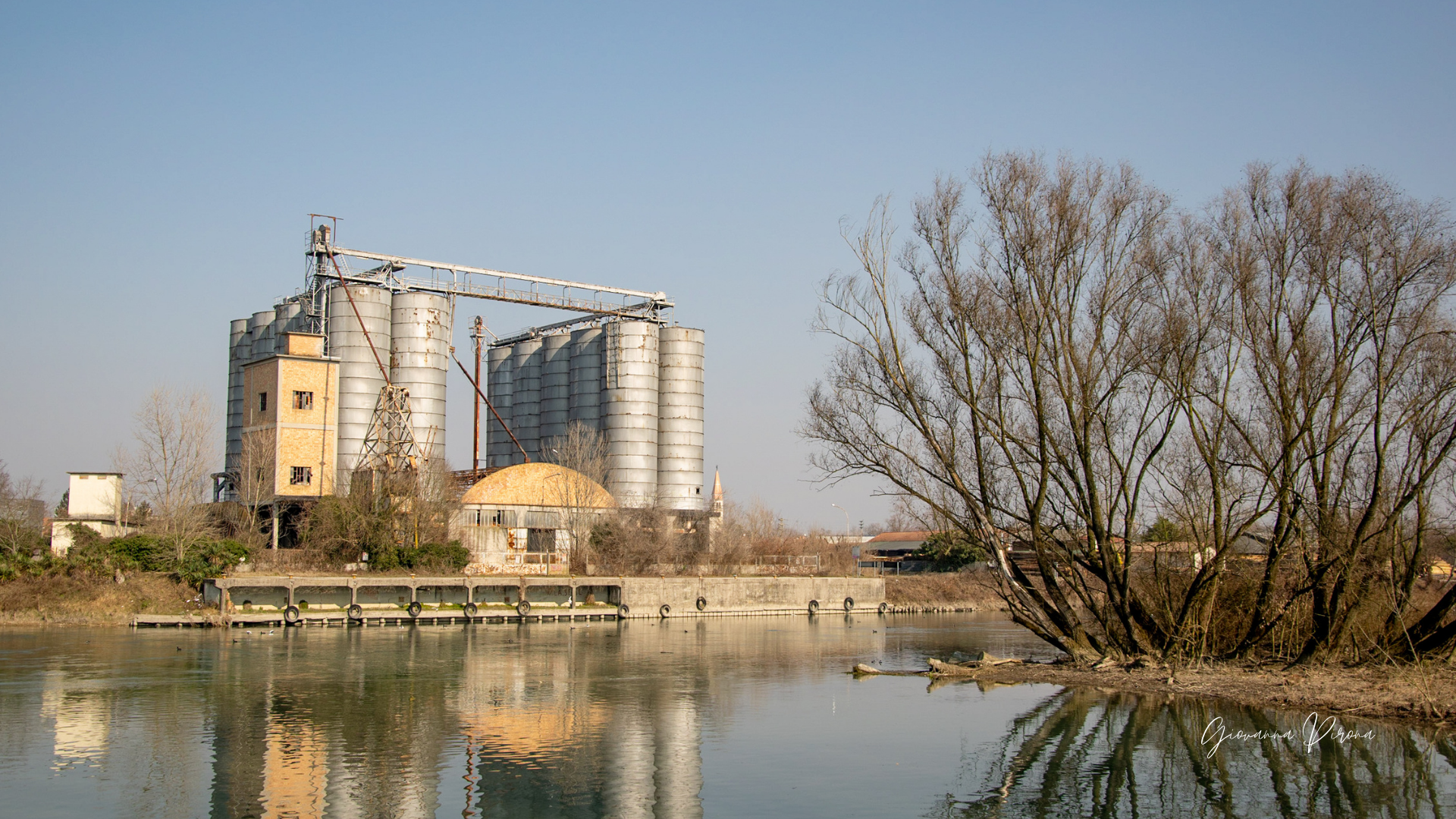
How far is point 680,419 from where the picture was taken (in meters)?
83.2

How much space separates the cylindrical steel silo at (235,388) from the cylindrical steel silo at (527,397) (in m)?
21.4

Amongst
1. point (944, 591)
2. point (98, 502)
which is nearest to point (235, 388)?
point (98, 502)

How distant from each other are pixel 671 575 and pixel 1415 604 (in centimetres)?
4366

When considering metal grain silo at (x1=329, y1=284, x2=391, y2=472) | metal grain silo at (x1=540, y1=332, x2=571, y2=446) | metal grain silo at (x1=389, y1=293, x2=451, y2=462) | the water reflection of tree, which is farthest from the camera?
metal grain silo at (x1=540, y1=332, x2=571, y2=446)

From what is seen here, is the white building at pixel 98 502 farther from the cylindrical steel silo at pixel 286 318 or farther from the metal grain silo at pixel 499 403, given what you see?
the metal grain silo at pixel 499 403

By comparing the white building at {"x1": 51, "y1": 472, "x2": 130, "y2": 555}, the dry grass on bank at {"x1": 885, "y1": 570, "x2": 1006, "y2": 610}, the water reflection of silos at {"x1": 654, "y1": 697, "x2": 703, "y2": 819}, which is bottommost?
the dry grass on bank at {"x1": 885, "y1": 570, "x2": 1006, "y2": 610}

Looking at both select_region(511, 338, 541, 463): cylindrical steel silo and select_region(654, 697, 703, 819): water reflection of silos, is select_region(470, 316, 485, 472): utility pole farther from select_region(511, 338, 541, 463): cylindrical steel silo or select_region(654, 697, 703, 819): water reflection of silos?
select_region(654, 697, 703, 819): water reflection of silos

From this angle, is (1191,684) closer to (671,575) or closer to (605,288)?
(671,575)

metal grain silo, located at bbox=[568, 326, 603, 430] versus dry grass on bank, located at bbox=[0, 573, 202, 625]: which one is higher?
metal grain silo, located at bbox=[568, 326, 603, 430]


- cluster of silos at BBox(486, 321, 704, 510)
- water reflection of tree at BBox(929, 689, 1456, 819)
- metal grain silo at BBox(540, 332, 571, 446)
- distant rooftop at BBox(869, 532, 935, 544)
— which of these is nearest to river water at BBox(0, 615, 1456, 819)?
water reflection of tree at BBox(929, 689, 1456, 819)

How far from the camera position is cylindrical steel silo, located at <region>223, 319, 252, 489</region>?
78188 millimetres

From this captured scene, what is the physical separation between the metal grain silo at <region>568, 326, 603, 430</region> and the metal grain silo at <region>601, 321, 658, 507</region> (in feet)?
3.32

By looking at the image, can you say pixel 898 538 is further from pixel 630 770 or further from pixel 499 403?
pixel 630 770

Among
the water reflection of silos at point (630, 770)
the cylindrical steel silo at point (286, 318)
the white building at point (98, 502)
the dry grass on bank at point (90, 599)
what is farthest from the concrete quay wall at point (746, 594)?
the water reflection of silos at point (630, 770)
